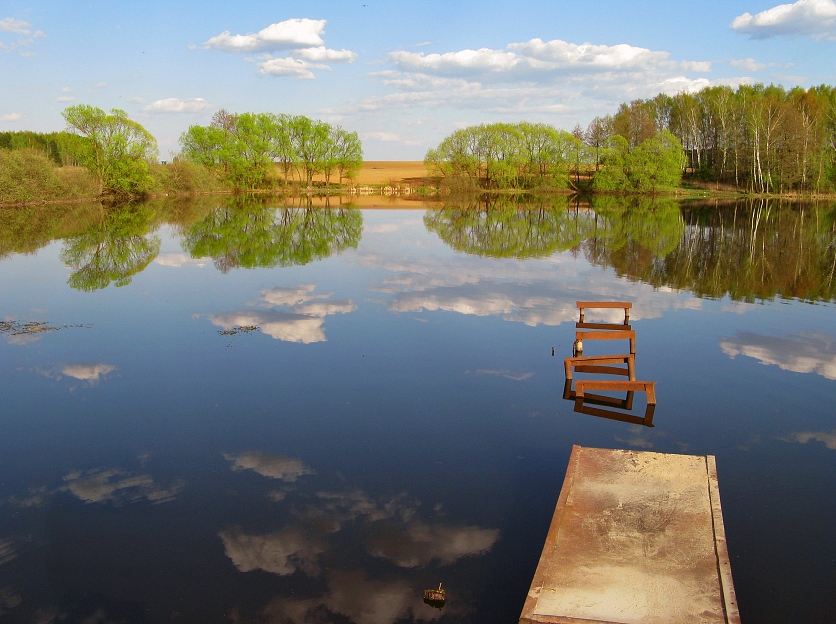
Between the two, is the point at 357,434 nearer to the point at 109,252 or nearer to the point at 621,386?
the point at 621,386

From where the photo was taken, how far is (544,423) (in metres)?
10.3

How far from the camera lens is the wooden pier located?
5164 millimetres

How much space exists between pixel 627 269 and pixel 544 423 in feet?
53.0

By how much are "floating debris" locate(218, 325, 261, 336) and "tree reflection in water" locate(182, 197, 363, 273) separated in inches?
352

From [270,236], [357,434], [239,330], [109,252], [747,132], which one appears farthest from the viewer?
[747,132]

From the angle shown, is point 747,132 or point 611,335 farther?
point 747,132

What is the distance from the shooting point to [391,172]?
12350 centimetres

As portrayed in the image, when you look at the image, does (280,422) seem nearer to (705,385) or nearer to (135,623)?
(135,623)

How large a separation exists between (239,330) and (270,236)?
19623 mm

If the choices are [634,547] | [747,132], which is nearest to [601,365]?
[634,547]

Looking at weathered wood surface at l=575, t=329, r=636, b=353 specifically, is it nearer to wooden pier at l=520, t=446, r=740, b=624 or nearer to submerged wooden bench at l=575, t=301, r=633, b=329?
submerged wooden bench at l=575, t=301, r=633, b=329

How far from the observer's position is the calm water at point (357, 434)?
6520mm

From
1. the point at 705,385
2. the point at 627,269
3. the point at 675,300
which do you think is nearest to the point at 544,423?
the point at 705,385

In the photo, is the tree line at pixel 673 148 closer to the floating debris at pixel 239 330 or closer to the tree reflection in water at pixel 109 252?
the tree reflection in water at pixel 109 252
